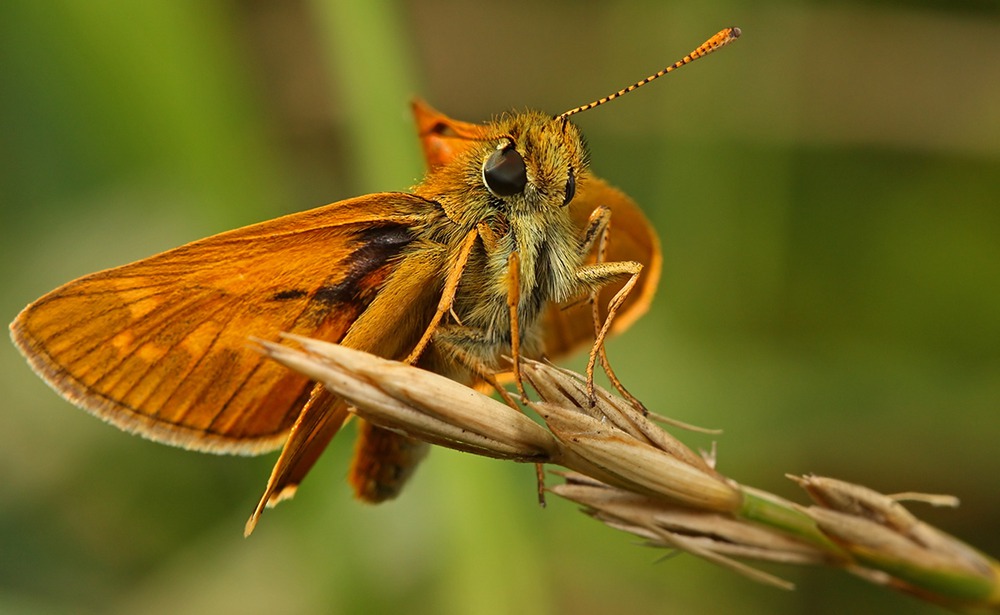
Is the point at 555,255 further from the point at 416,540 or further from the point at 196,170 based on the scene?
the point at 196,170

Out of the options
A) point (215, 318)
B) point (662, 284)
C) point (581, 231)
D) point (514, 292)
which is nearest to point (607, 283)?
point (581, 231)

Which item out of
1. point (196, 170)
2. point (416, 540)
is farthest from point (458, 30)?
point (416, 540)

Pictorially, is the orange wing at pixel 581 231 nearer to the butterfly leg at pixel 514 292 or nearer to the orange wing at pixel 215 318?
the butterfly leg at pixel 514 292

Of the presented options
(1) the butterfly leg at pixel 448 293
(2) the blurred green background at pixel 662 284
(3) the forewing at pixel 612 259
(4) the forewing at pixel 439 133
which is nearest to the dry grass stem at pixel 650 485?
(1) the butterfly leg at pixel 448 293

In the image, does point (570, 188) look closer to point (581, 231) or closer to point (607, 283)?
point (581, 231)

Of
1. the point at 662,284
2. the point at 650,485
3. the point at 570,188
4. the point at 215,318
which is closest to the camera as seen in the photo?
the point at 650,485

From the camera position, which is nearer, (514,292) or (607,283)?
(514,292)
